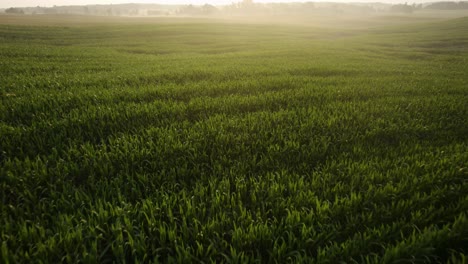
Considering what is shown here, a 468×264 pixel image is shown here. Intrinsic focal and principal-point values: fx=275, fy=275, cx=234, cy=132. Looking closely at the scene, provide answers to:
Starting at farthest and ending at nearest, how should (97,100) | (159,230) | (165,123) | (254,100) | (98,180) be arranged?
(254,100) → (97,100) → (165,123) → (98,180) → (159,230)

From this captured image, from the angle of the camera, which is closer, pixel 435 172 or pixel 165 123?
pixel 435 172

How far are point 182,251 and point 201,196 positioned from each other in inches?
32.3

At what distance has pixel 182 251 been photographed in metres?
2.28

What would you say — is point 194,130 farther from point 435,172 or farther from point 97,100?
point 435,172

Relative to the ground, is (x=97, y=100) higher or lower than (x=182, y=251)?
higher

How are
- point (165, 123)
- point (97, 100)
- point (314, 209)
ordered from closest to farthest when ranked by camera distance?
point (314, 209) < point (165, 123) < point (97, 100)

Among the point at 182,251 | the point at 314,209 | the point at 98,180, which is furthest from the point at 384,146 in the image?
the point at 98,180

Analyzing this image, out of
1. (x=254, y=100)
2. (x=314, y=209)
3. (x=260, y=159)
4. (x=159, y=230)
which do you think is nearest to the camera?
(x=159, y=230)

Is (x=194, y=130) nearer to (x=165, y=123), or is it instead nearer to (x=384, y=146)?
(x=165, y=123)

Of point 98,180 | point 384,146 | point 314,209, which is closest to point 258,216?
point 314,209

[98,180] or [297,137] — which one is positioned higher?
[297,137]

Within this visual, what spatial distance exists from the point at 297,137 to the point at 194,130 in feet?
5.87

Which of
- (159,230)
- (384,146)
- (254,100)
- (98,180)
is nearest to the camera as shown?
(159,230)

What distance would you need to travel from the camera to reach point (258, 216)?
2.70 meters
